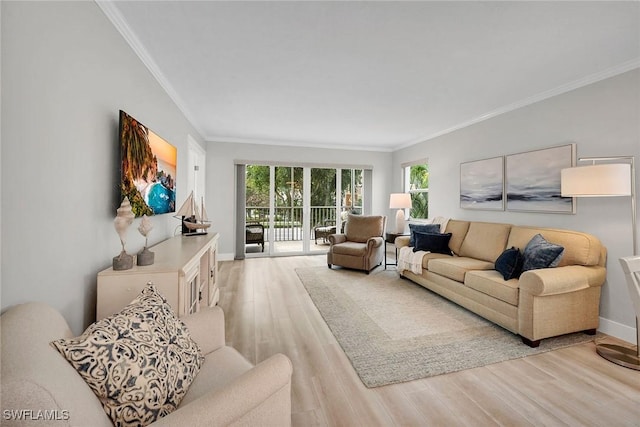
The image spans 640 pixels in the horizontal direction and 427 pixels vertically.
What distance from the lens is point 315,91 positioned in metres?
3.22

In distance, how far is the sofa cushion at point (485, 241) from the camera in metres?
3.41

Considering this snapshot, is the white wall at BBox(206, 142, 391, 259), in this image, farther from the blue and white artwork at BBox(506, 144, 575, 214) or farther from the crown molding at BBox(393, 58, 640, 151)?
the blue and white artwork at BBox(506, 144, 575, 214)

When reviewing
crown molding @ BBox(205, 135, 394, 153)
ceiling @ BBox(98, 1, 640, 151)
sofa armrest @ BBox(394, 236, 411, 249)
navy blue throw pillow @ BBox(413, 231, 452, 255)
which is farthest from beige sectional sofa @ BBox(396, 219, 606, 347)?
crown molding @ BBox(205, 135, 394, 153)

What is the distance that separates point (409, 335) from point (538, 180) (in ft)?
7.85

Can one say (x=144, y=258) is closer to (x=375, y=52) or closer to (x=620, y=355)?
(x=375, y=52)

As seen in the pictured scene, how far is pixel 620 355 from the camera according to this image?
223 cm

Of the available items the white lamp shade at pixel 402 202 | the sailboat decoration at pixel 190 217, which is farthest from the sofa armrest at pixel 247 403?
the white lamp shade at pixel 402 202

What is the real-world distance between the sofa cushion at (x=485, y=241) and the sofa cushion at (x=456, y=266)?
11 cm

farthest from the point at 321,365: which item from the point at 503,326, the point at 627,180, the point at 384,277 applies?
the point at 627,180

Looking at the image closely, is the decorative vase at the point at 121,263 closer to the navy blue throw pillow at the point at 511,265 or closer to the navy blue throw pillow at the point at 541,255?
the navy blue throw pillow at the point at 511,265

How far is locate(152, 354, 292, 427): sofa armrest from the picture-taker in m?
0.82

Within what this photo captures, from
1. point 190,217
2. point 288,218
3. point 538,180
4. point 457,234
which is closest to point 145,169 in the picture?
point 190,217

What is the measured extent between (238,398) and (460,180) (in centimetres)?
453

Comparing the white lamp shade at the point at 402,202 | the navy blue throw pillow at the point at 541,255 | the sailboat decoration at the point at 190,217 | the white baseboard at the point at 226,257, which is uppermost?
the white lamp shade at the point at 402,202
